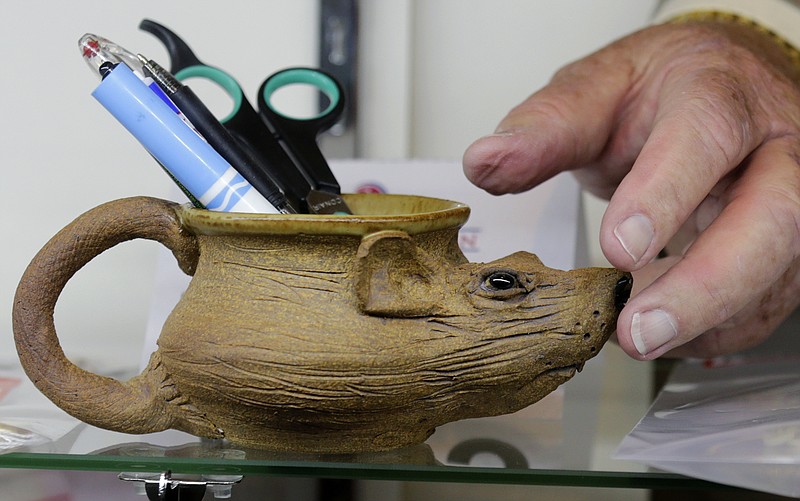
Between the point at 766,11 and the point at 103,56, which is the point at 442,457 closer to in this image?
the point at 103,56

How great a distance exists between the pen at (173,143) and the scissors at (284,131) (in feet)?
0.17

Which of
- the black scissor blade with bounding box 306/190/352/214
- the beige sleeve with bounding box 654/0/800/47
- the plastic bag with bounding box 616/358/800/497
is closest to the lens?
the plastic bag with bounding box 616/358/800/497

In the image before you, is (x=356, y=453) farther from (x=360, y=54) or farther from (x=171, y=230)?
(x=360, y=54)

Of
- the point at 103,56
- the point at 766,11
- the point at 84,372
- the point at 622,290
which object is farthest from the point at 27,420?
the point at 766,11

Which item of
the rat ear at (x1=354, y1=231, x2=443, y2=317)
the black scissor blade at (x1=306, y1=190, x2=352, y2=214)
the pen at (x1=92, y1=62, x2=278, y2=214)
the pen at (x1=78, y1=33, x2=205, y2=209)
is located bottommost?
the rat ear at (x1=354, y1=231, x2=443, y2=317)

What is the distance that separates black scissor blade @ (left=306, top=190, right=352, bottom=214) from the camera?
A: 0.40m

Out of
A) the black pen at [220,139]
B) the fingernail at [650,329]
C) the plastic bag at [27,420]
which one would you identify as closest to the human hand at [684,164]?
the fingernail at [650,329]

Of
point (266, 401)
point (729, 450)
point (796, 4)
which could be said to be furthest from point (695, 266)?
point (796, 4)

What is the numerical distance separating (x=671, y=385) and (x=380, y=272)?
0.22 metres

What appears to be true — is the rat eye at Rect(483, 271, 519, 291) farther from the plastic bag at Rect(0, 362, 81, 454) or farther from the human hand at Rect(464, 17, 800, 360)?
the plastic bag at Rect(0, 362, 81, 454)

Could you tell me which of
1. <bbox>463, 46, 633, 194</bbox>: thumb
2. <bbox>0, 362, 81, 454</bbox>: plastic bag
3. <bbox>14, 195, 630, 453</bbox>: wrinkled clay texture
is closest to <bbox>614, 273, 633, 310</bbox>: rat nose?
<bbox>14, 195, 630, 453</bbox>: wrinkled clay texture

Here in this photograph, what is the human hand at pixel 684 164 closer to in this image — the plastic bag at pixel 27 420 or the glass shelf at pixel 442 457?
the glass shelf at pixel 442 457

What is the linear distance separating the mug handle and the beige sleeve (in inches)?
15.6

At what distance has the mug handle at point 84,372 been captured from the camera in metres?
0.33
